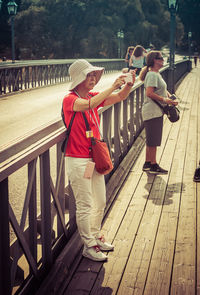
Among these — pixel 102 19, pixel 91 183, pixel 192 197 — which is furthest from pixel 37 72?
pixel 102 19

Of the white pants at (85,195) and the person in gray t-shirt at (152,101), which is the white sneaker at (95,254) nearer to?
the white pants at (85,195)

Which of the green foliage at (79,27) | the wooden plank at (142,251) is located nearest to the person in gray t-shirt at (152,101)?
the wooden plank at (142,251)

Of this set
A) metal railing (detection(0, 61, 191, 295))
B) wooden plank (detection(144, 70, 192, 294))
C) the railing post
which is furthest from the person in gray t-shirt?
the railing post

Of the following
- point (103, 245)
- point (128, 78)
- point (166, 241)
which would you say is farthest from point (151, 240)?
point (128, 78)

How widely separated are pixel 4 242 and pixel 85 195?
1285 millimetres

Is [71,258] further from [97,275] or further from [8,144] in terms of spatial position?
[8,144]

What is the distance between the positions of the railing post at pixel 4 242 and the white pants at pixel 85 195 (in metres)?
1.23

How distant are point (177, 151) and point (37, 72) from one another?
15.6m

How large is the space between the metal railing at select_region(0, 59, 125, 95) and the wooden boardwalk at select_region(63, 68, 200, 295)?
A: 42.7 ft

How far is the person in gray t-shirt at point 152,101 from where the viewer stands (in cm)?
670

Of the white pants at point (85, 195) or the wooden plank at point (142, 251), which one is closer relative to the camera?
the wooden plank at point (142, 251)

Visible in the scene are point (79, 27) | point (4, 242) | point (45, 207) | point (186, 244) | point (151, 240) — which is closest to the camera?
point (4, 242)

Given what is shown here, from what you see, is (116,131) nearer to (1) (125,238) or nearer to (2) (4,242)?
(1) (125,238)

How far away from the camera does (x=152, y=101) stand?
7.00 meters
